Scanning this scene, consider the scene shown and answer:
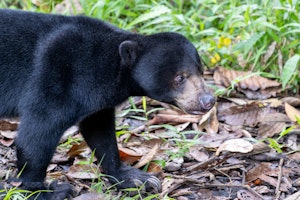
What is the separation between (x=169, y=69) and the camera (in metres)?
5.69

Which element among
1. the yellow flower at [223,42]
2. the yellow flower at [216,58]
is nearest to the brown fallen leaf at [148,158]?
the yellow flower at [216,58]

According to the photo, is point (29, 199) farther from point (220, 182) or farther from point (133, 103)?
point (133, 103)

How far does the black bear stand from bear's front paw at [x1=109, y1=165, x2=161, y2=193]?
22.9 inches

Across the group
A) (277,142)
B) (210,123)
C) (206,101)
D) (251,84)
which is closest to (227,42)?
(251,84)

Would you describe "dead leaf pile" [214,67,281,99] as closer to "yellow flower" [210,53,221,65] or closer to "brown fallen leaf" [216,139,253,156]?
"yellow flower" [210,53,221,65]

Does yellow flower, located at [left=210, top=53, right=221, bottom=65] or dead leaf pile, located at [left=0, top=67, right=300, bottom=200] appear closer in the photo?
dead leaf pile, located at [left=0, top=67, right=300, bottom=200]

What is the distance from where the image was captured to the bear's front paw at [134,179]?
6039 millimetres

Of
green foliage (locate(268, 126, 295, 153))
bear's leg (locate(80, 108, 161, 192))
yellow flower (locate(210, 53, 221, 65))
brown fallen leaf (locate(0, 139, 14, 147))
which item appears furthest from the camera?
yellow flower (locate(210, 53, 221, 65))

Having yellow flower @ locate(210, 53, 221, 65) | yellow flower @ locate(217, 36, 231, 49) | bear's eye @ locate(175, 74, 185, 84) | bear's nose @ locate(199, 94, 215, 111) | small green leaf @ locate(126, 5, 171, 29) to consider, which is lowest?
yellow flower @ locate(210, 53, 221, 65)

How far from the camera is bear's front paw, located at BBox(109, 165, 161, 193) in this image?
19.8 feet

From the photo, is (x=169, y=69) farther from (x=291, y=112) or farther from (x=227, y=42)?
(x=227, y=42)

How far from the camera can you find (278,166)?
21.1 feet

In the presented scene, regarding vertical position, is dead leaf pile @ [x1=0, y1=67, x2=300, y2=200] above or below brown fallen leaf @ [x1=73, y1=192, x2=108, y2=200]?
below

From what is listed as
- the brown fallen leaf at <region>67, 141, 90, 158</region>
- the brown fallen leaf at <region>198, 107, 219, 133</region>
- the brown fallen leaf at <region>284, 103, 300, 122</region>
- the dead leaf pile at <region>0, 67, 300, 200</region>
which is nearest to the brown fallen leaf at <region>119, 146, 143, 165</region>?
the dead leaf pile at <region>0, 67, 300, 200</region>
